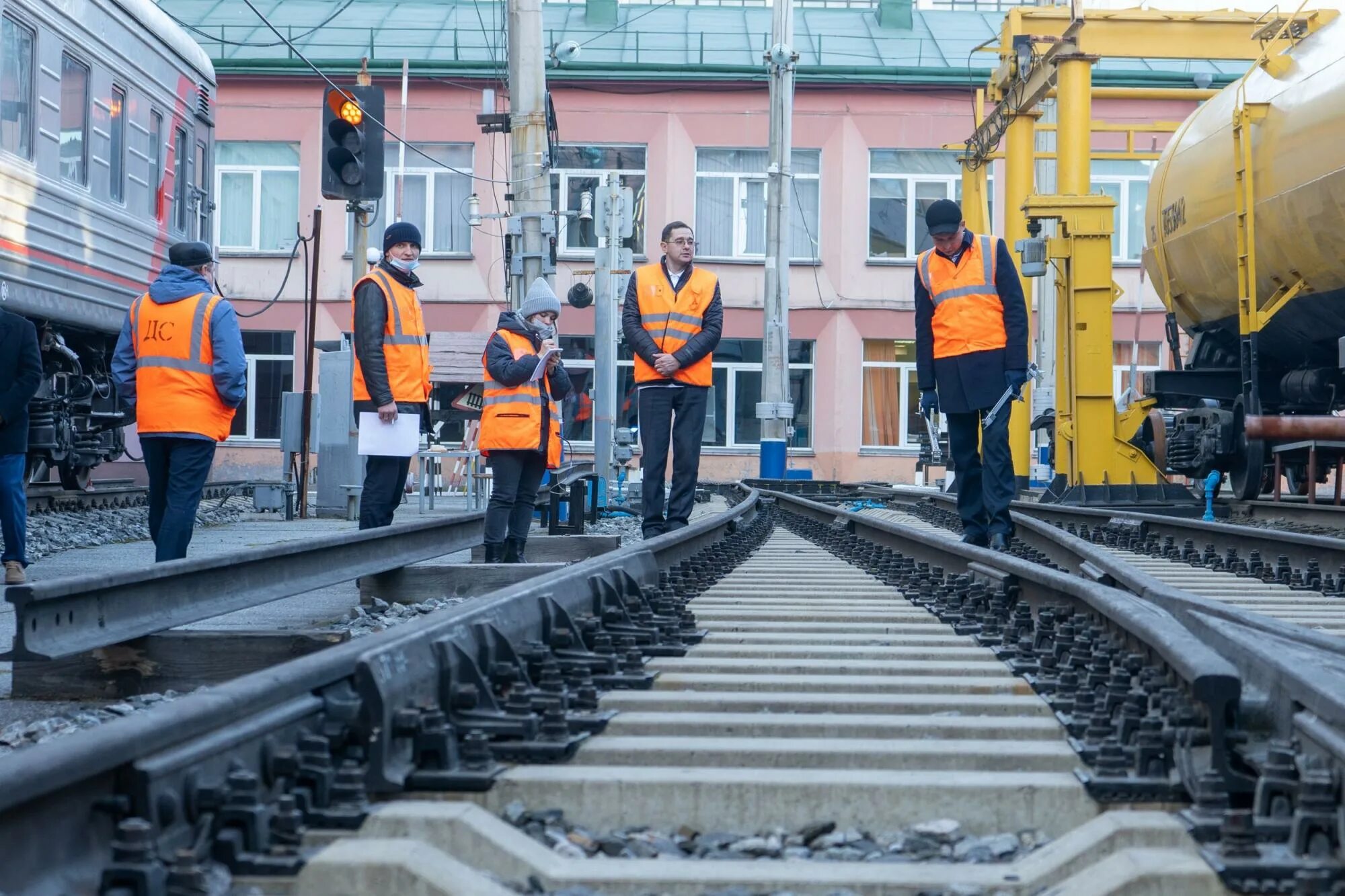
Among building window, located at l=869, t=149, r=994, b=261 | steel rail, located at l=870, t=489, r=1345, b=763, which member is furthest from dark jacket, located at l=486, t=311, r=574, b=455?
building window, located at l=869, t=149, r=994, b=261

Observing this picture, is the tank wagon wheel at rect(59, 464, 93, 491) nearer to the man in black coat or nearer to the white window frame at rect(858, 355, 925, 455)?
the man in black coat

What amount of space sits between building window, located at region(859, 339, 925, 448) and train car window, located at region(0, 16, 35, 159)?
23741mm

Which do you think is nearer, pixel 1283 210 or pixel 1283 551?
pixel 1283 551

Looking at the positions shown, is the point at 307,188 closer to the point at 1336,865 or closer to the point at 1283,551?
the point at 1283,551

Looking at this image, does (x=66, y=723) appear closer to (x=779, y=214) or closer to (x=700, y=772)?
(x=700, y=772)

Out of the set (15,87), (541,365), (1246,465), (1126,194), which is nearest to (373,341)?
(541,365)

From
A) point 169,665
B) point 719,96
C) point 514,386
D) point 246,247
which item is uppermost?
point 719,96

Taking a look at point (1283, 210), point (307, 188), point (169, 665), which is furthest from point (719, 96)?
point (169, 665)

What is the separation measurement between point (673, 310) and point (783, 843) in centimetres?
557

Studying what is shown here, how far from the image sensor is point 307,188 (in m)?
32.8

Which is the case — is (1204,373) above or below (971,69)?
below

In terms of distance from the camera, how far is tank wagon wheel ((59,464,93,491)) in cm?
1383

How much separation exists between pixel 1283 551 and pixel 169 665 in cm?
553

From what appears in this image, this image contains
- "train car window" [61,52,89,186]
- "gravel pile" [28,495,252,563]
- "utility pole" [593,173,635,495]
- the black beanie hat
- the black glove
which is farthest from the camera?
"utility pole" [593,173,635,495]
